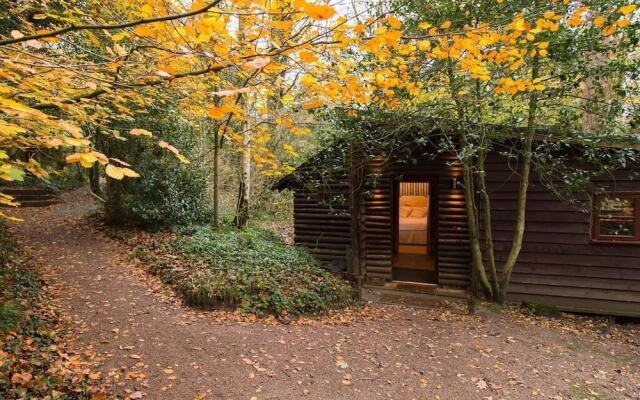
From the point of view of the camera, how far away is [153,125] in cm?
1000

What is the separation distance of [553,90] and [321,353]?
607 centimetres

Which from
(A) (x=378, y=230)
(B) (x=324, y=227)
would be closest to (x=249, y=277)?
(B) (x=324, y=227)

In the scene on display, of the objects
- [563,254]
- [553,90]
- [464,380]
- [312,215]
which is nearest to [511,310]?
[563,254]

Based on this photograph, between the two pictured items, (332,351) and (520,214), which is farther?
(520,214)

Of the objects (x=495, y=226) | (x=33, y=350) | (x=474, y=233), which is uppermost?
(x=495, y=226)

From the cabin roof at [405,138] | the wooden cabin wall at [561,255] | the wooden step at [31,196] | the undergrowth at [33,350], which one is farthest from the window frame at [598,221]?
the wooden step at [31,196]

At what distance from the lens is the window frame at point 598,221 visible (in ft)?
25.2

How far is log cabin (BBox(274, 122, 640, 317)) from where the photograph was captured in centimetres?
782

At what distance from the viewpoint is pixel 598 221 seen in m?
8.03

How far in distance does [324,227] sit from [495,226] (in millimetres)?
4402

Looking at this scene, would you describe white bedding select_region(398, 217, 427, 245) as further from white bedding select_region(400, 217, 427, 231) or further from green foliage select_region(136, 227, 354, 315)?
green foliage select_region(136, 227, 354, 315)

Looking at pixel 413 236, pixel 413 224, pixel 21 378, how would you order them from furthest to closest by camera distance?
pixel 413 224 → pixel 413 236 → pixel 21 378

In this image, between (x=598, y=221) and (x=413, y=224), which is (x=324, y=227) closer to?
(x=413, y=224)

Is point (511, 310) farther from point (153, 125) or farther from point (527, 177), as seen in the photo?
point (153, 125)
